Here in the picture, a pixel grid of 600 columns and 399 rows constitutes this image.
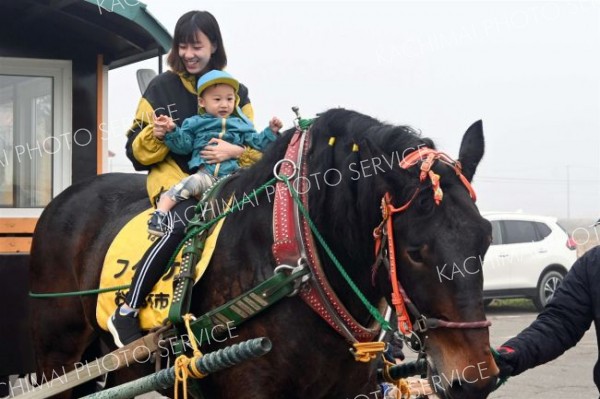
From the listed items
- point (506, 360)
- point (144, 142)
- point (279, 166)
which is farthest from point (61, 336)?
point (506, 360)

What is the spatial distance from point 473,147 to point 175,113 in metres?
1.78

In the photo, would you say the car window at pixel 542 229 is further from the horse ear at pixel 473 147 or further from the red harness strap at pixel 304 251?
the horse ear at pixel 473 147

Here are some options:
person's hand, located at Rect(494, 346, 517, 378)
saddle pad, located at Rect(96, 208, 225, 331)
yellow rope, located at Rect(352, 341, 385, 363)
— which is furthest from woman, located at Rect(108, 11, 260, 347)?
person's hand, located at Rect(494, 346, 517, 378)

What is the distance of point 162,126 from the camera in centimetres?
414

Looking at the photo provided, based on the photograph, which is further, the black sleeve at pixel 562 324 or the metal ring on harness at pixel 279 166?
the metal ring on harness at pixel 279 166

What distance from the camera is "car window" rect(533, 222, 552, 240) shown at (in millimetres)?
15352

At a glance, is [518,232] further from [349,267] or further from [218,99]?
[349,267]

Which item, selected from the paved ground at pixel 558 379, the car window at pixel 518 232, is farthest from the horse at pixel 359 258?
the car window at pixel 518 232

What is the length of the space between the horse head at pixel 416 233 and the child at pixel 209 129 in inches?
31.1

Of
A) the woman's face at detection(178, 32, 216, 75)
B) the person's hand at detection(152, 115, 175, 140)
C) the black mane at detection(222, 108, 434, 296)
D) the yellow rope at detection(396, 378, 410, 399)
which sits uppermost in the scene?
the woman's face at detection(178, 32, 216, 75)

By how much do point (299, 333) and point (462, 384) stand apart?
0.79 meters

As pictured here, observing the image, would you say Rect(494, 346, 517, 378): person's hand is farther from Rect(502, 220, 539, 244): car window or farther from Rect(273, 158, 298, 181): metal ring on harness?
Rect(502, 220, 539, 244): car window

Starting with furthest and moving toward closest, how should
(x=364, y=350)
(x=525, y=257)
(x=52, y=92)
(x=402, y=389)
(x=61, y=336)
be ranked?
(x=525, y=257) < (x=52, y=92) < (x=61, y=336) < (x=402, y=389) < (x=364, y=350)

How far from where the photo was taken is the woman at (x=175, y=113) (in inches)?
161
